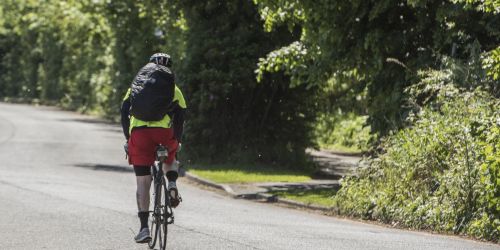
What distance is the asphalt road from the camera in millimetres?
10633

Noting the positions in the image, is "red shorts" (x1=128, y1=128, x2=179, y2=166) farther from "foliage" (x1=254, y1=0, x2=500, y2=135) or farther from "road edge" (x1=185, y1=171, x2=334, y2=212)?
"foliage" (x1=254, y1=0, x2=500, y2=135)

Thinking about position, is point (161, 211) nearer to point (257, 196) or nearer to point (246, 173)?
point (257, 196)

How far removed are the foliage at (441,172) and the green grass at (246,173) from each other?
16.9 feet

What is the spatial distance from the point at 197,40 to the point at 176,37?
3.08 metres

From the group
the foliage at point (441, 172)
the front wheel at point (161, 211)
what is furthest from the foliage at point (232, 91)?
the front wheel at point (161, 211)

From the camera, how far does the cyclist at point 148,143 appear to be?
9359 millimetres

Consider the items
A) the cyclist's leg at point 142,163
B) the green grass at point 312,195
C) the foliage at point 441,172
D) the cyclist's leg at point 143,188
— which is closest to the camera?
the cyclist's leg at point 142,163

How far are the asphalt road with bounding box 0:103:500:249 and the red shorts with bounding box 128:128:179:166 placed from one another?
3.84 ft

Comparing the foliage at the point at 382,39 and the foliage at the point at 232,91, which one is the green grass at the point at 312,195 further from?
the foliage at the point at 232,91

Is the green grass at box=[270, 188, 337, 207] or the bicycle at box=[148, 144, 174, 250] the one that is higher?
the bicycle at box=[148, 144, 174, 250]

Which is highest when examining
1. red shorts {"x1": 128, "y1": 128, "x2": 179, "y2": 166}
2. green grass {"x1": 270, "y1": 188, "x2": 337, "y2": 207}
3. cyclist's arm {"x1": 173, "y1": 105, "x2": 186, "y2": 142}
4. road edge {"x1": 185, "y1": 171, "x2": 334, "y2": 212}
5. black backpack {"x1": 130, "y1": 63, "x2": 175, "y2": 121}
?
black backpack {"x1": 130, "y1": 63, "x2": 175, "y2": 121}

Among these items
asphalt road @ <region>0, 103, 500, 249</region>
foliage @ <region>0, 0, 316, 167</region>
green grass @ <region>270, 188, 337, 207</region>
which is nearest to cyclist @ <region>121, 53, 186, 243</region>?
asphalt road @ <region>0, 103, 500, 249</region>

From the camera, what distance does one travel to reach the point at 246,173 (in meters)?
22.0

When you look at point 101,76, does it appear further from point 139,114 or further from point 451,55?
point 139,114
